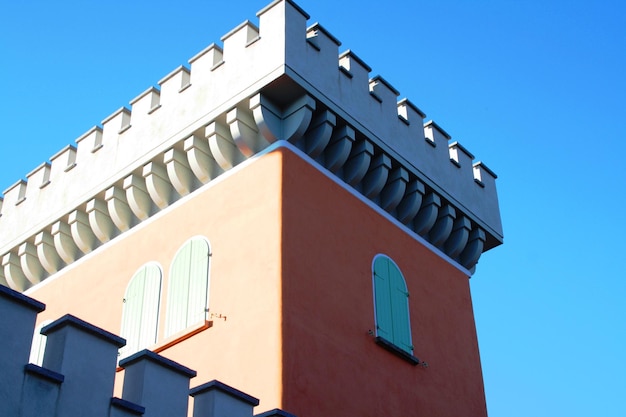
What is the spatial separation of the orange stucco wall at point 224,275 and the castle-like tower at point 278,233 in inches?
1.0

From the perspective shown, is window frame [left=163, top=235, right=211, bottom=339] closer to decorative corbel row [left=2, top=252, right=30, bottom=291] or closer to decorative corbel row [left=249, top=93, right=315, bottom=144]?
decorative corbel row [left=249, top=93, right=315, bottom=144]

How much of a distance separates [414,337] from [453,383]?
0.95 m

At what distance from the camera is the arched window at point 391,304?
44.9ft

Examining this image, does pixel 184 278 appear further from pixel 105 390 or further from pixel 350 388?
pixel 105 390

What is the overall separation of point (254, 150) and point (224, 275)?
1.83m

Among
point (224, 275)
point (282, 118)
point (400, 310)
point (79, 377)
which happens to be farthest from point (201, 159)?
point (79, 377)

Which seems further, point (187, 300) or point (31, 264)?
point (31, 264)

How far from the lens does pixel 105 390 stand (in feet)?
25.2

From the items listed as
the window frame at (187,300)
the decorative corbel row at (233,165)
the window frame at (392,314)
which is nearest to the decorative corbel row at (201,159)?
the decorative corbel row at (233,165)

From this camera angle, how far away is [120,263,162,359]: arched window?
1374 centimetres

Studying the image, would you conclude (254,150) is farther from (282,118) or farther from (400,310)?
(400,310)

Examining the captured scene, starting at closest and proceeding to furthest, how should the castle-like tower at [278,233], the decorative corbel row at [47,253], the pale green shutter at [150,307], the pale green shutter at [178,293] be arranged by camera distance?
the castle-like tower at [278,233]
the pale green shutter at [178,293]
the pale green shutter at [150,307]
the decorative corbel row at [47,253]

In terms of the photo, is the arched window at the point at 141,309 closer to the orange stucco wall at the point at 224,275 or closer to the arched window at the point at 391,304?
the orange stucco wall at the point at 224,275

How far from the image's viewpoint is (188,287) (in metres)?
13.6
